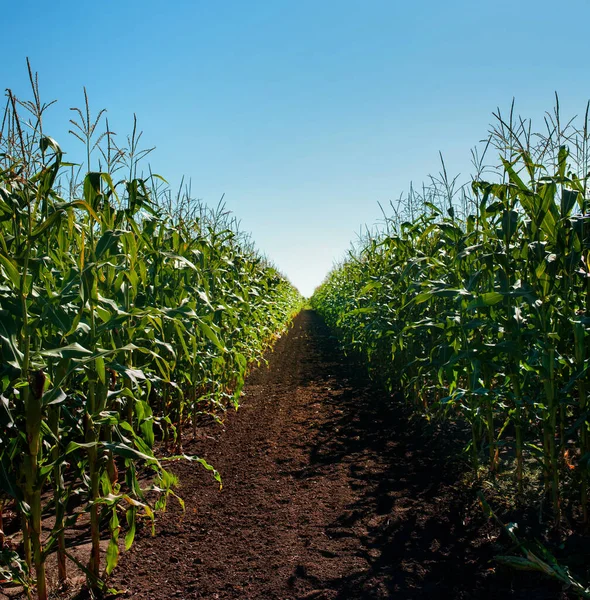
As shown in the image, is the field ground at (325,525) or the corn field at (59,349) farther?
the field ground at (325,525)

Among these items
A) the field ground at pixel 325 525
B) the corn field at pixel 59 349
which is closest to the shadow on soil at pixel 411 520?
the field ground at pixel 325 525

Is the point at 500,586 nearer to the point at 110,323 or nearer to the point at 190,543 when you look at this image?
the point at 190,543

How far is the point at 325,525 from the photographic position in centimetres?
329

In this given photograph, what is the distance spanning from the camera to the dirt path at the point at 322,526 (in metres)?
2.61

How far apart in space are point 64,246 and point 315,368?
7374 millimetres

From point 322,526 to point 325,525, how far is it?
0.02m

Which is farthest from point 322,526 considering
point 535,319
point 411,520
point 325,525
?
point 535,319

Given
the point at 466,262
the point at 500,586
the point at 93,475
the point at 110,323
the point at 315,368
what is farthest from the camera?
the point at 315,368

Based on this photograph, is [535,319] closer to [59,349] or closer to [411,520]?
[411,520]

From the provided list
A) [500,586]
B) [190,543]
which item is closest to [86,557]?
[190,543]

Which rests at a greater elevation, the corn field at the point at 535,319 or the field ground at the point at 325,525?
the corn field at the point at 535,319

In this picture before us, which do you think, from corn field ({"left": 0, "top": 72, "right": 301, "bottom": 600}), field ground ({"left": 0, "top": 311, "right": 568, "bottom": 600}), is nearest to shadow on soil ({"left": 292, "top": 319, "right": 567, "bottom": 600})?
field ground ({"left": 0, "top": 311, "right": 568, "bottom": 600})

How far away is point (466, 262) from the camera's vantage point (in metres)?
3.77

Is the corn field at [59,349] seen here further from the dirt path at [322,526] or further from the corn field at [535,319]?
the corn field at [535,319]
